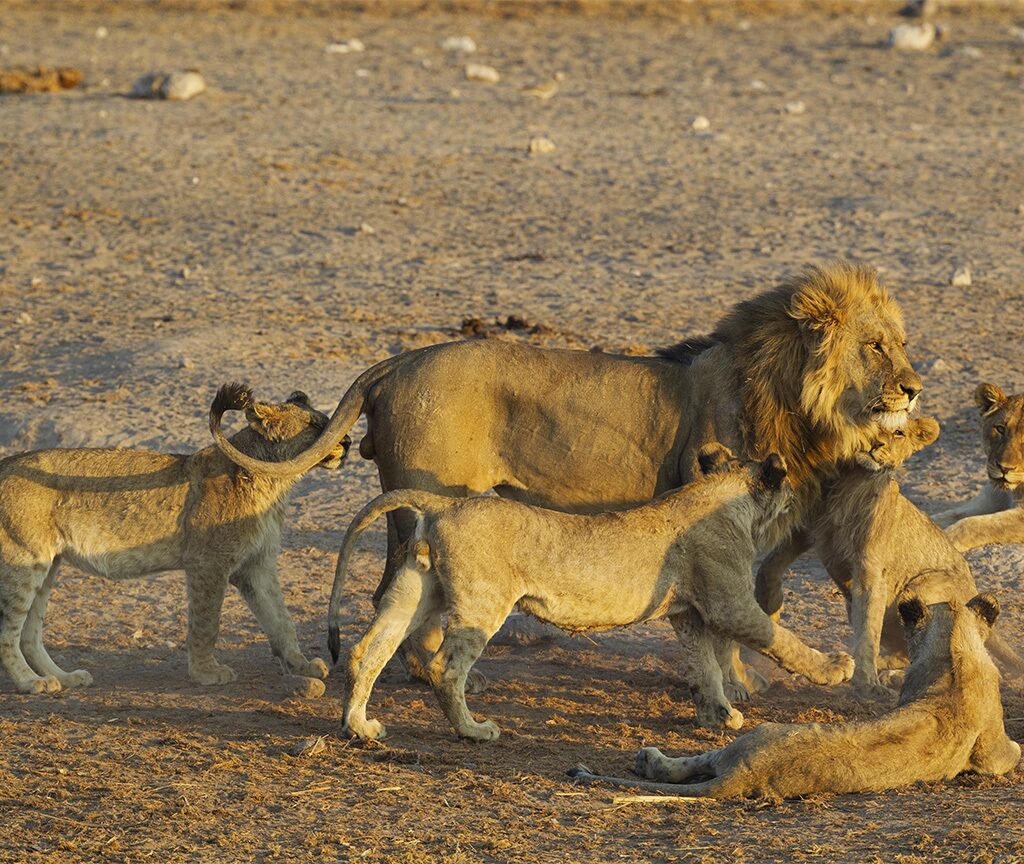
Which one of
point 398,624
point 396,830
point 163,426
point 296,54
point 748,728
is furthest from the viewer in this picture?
point 296,54

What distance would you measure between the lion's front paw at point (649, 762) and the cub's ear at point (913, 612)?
95 centimetres

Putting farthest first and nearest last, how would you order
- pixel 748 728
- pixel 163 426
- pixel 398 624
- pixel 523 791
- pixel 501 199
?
pixel 501 199, pixel 163 426, pixel 748 728, pixel 398 624, pixel 523 791

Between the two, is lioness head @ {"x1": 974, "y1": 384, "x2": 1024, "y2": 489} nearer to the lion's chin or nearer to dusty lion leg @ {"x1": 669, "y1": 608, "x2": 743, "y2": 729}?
the lion's chin

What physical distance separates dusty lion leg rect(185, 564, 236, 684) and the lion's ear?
2.38 m

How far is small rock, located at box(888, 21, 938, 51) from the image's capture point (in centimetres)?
2047

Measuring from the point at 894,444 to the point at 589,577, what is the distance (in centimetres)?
132

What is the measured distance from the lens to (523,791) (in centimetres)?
551

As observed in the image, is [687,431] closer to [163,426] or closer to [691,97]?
[163,426]

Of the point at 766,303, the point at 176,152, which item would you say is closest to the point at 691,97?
the point at 176,152

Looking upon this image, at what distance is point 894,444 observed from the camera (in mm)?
6652

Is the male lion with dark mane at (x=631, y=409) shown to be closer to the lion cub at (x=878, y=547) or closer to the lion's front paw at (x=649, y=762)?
the lion cub at (x=878, y=547)

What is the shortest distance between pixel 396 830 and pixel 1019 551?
438cm

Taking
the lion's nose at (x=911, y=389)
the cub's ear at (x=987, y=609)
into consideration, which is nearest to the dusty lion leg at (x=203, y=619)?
the lion's nose at (x=911, y=389)

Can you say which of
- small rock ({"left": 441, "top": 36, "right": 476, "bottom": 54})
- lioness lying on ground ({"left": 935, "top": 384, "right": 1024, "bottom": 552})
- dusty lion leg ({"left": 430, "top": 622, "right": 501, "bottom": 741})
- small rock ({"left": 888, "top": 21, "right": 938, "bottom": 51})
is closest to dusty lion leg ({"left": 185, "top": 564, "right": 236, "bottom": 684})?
dusty lion leg ({"left": 430, "top": 622, "right": 501, "bottom": 741})
